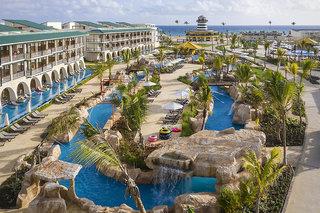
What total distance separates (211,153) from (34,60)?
111 ft

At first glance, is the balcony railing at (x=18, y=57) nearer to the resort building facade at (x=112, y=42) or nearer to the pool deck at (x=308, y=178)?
the pool deck at (x=308, y=178)

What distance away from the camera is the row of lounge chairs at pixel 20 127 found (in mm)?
30331

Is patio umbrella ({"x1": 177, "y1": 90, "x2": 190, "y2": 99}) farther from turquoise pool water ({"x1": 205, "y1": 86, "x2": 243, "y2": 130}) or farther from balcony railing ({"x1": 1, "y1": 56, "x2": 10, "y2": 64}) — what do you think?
balcony railing ({"x1": 1, "y1": 56, "x2": 10, "y2": 64})

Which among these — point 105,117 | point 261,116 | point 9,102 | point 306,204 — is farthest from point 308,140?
point 9,102

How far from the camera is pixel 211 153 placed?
23047 millimetres

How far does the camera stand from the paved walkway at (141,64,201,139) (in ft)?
110

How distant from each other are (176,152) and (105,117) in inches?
653

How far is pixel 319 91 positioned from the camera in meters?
48.8

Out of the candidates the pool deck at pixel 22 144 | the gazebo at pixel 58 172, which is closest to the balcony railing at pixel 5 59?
the pool deck at pixel 22 144

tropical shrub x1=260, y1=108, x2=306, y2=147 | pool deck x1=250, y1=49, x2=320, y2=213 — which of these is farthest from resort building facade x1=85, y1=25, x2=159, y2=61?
pool deck x1=250, y1=49, x2=320, y2=213

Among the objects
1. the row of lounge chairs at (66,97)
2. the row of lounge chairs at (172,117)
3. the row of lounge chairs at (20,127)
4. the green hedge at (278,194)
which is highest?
the row of lounge chairs at (66,97)

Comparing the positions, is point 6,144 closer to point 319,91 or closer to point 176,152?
point 176,152

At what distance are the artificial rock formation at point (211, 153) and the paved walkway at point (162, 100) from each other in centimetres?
667

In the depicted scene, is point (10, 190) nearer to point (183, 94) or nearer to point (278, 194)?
point (278, 194)
